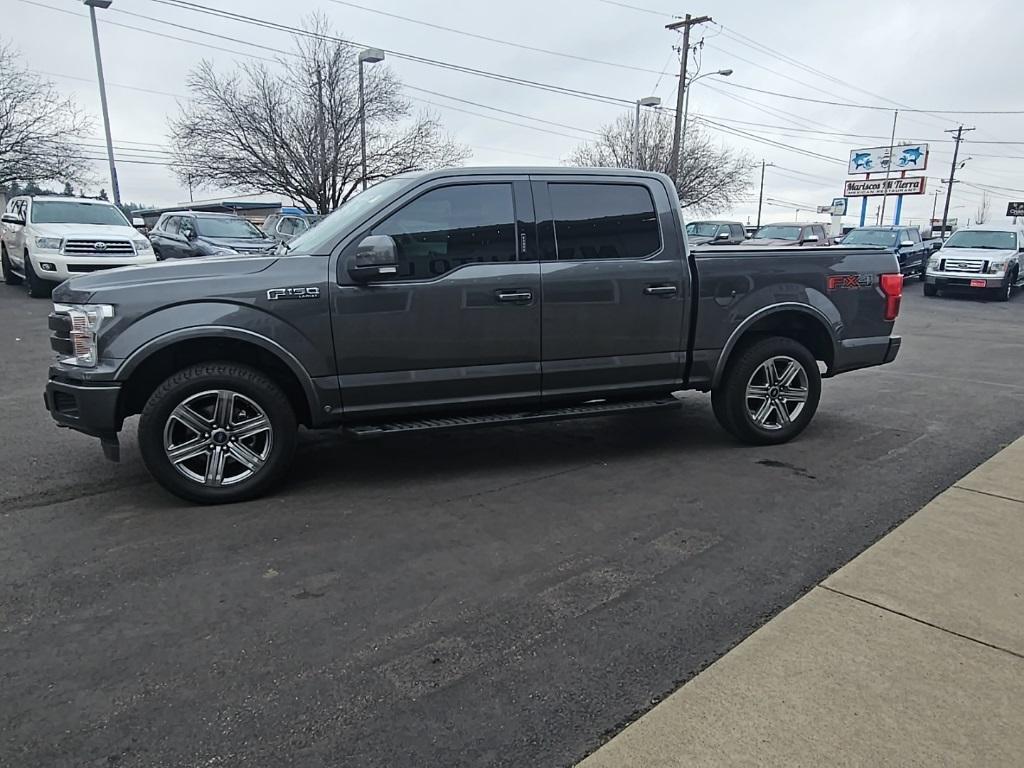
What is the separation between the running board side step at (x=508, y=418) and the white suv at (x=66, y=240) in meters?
11.1

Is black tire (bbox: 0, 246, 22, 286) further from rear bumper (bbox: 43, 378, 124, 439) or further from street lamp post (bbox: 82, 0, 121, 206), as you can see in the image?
rear bumper (bbox: 43, 378, 124, 439)

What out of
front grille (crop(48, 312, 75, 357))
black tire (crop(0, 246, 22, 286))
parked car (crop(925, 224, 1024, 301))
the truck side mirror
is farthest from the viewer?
parked car (crop(925, 224, 1024, 301))

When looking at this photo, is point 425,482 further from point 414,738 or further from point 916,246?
point 916,246

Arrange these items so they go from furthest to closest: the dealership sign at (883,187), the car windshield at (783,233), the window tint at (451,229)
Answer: the dealership sign at (883,187) → the car windshield at (783,233) → the window tint at (451,229)

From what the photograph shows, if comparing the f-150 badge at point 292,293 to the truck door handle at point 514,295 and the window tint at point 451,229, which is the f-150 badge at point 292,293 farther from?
the truck door handle at point 514,295

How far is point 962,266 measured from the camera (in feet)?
63.7

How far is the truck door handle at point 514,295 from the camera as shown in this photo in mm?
4676

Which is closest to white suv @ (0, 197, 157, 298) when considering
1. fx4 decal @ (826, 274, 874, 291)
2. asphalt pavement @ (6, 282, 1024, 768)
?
asphalt pavement @ (6, 282, 1024, 768)

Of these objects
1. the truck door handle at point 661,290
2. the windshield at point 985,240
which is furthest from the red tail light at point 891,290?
the windshield at point 985,240

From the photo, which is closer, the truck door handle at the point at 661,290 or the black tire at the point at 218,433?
the black tire at the point at 218,433

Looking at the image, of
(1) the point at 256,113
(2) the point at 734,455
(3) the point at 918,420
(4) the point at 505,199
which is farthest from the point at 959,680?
(1) the point at 256,113

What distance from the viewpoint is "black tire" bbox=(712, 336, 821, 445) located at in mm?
5500

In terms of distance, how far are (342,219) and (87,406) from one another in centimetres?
192

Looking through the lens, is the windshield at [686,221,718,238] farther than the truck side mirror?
Yes
